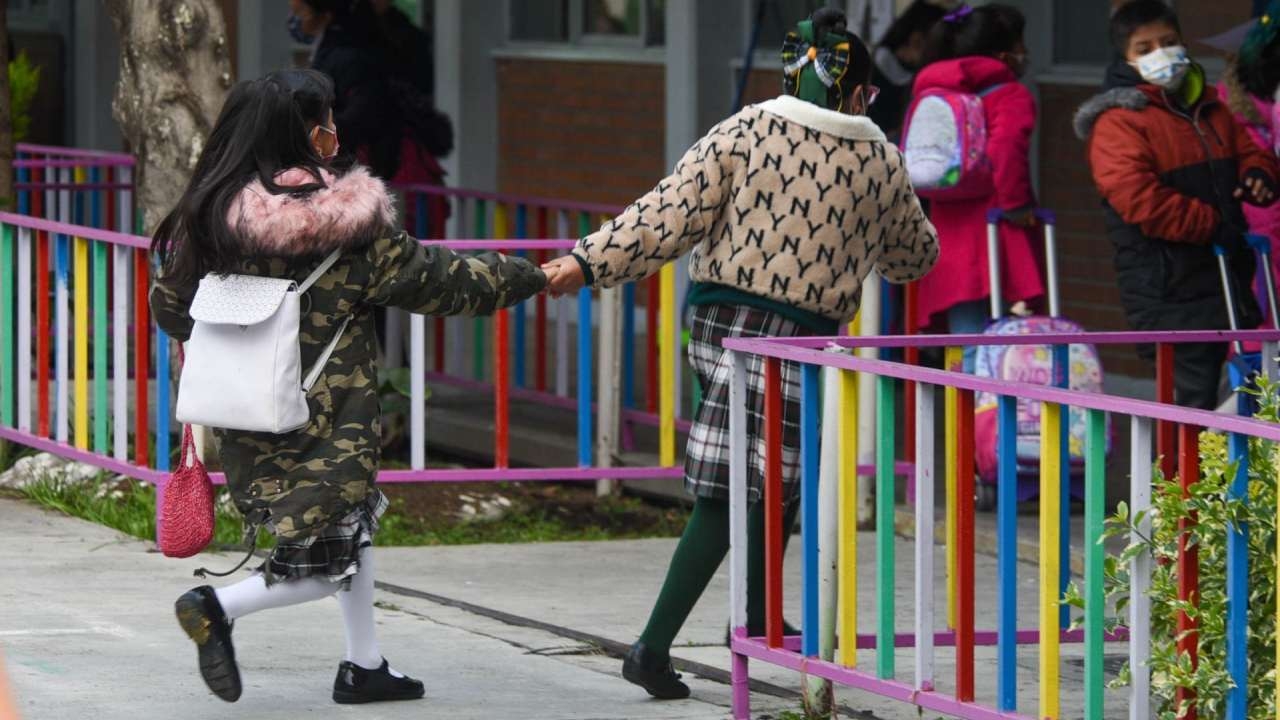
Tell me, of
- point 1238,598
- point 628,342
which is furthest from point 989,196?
point 1238,598

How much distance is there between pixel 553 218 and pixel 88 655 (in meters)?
8.26

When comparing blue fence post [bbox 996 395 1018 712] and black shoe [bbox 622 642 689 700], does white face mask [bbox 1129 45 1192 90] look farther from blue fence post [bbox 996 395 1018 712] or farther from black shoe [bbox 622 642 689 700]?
blue fence post [bbox 996 395 1018 712]

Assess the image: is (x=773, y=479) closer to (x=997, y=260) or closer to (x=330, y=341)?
(x=330, y=341)

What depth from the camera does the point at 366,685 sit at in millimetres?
5613

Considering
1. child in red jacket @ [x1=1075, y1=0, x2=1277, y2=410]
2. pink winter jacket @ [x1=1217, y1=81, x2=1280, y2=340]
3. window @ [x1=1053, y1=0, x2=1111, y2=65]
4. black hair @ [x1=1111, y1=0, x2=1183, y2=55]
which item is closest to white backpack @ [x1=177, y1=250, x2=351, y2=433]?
child in red jacket @ [x1=1075, y1=0, x2=1277, y2=410]

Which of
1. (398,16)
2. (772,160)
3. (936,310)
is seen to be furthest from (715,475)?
(398,16)

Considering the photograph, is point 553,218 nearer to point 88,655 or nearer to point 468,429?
point 468,429

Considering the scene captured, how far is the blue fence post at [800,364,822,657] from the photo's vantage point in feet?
17.0

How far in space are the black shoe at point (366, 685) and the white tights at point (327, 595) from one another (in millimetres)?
18

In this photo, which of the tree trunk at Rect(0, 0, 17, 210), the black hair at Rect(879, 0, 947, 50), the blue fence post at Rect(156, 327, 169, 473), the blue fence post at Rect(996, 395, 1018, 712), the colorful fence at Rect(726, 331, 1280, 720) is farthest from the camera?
the tree trunk at Rect(0, 0, 17, 210)

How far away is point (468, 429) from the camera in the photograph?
10.3m

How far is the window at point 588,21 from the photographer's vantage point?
1370 cm

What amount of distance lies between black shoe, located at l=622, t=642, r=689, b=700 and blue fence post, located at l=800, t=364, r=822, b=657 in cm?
62

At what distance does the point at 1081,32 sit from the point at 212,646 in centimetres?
658
